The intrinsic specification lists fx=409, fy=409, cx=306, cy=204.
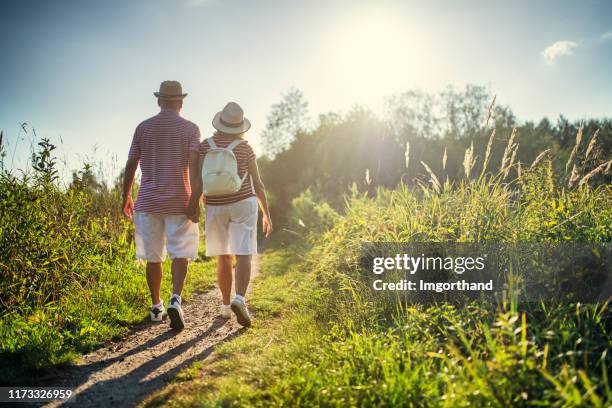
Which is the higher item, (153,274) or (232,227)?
(232,227)

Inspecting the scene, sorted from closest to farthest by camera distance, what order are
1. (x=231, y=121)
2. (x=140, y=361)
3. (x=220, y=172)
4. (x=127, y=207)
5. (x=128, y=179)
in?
(x=140, y=361)
(x=220, y=172)
(x=231, y=121)
(x=128, y=179)
(x=127, y=207)

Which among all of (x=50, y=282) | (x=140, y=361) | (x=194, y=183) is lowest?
(x=140, y=361)

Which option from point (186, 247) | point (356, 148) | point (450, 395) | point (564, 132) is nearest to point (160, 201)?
point (186, 247)

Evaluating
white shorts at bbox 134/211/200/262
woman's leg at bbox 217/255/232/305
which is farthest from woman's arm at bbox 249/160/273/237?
white shorts at bbox 134/211/200/262

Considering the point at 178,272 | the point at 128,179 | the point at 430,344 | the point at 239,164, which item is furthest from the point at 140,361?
the point at 430,344

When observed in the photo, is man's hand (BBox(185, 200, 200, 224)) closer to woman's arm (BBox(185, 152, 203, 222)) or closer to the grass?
woman's arm (BBox(185, 152, 203, 222))

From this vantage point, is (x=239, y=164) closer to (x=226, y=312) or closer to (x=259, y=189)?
(x=259, y=189)

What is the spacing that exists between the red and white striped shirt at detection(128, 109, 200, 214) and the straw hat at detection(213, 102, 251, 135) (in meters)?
0.29

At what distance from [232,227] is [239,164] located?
66 cm

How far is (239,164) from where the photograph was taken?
4.25m

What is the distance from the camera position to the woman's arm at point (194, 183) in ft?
13.9

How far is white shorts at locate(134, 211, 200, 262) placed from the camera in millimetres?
4242

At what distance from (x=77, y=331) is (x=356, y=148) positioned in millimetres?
14210

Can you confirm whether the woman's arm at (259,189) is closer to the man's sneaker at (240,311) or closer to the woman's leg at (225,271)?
the woman's leg at (225,271)
